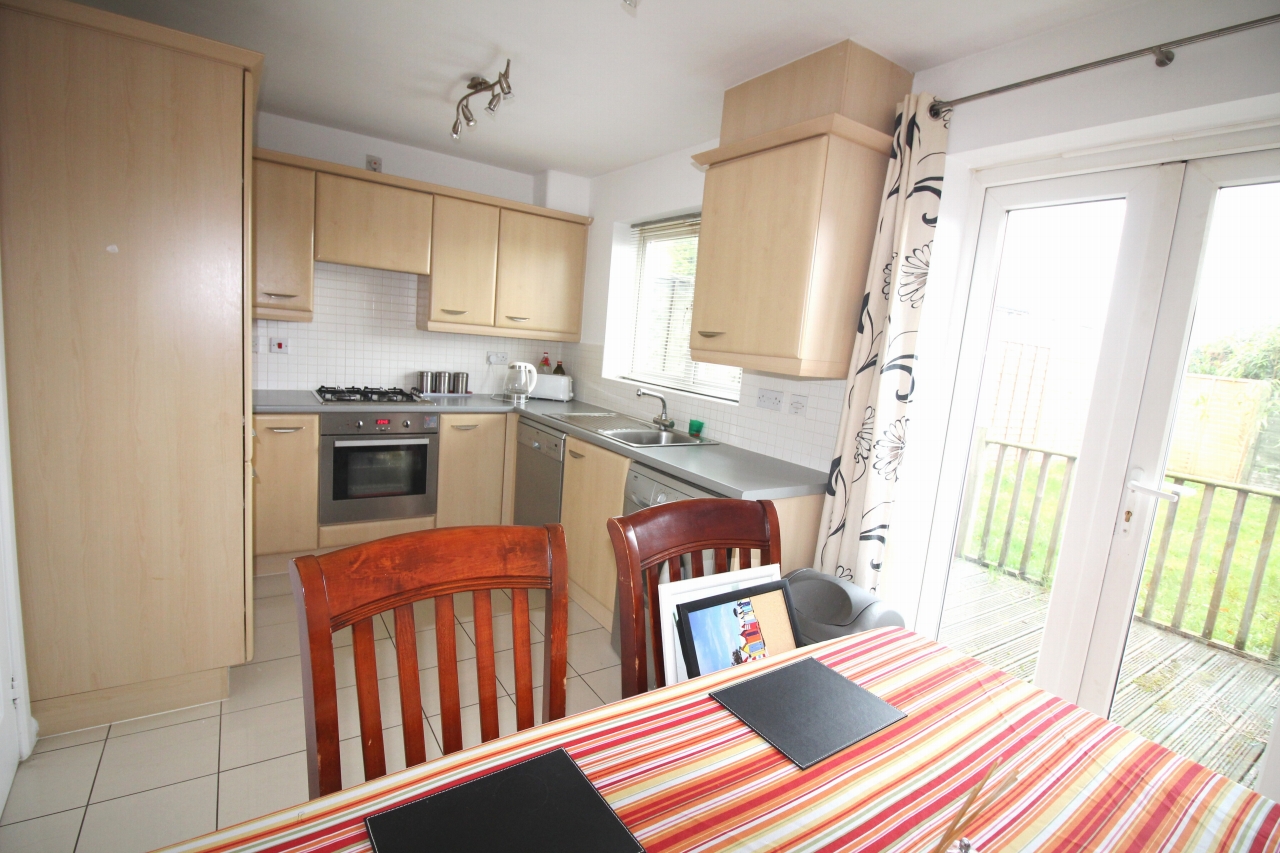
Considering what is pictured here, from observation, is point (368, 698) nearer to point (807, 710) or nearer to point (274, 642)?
point (807, 710)

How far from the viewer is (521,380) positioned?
3814 mm

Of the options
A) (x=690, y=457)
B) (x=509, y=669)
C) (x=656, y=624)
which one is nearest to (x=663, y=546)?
(x=656, y=624)

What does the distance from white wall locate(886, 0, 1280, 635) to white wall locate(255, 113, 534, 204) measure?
2679 mm

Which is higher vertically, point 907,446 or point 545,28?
point 545,28

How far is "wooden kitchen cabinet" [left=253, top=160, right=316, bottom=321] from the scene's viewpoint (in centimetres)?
301

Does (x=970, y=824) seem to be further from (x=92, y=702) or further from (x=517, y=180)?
(x=517, y=180)

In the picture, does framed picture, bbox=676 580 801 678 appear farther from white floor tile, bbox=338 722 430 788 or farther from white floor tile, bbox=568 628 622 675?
white floor tile, bbox=568 628 622 675

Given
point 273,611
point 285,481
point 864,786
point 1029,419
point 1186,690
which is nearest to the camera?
point 864,786

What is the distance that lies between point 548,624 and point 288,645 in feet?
6.54

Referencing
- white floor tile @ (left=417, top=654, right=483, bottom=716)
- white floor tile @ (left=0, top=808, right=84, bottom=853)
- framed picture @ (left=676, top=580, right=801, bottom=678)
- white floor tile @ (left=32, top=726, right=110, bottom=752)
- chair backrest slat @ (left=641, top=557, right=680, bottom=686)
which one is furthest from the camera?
white floor tile @ (left=417, top=654, right=483, bottom=716)

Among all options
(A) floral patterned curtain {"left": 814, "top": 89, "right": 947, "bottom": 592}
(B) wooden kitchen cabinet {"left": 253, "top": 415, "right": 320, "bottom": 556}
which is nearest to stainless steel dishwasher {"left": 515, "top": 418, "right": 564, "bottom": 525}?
(B) wooden kitchen cabinet {"left": 253, "top": 415, "right": 320, "bottom": 556}

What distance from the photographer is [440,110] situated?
301cm

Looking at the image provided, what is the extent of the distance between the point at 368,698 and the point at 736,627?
65cm

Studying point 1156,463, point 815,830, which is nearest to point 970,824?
point 815,830
